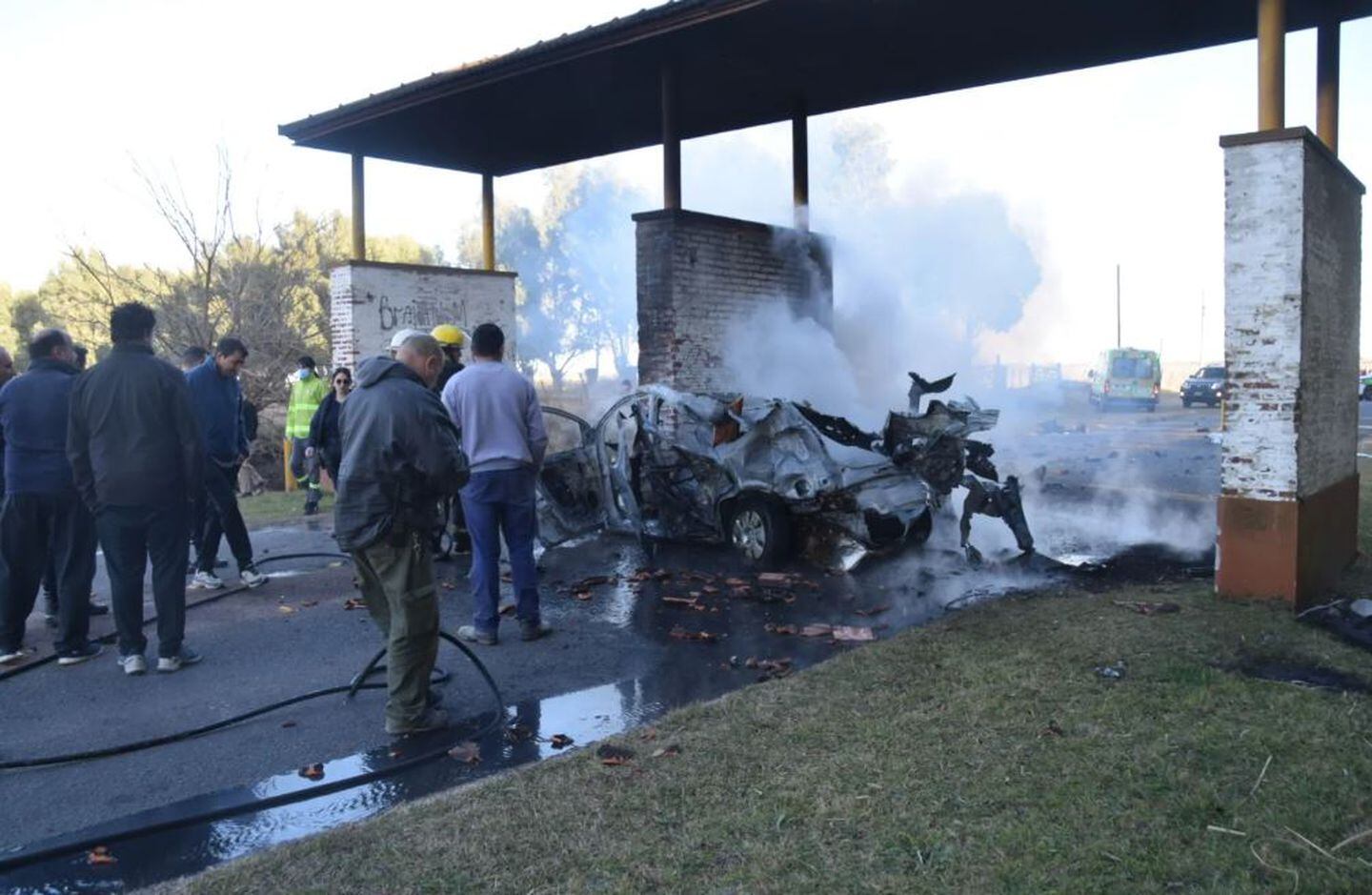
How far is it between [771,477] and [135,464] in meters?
4.88

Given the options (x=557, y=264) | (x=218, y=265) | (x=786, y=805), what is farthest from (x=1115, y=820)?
(x=557, y=264)

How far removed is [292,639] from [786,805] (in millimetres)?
4347

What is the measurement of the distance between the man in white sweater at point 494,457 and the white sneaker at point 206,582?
10.8 ft

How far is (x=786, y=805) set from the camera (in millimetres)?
3801

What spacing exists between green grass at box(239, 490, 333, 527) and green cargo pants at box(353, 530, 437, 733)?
26.9 feet

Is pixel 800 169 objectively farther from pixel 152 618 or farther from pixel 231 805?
pixel 231 805

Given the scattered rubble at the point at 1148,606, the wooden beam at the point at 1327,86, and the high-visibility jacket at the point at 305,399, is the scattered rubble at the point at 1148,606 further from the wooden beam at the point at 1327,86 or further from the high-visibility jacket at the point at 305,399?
the high-visibility jacket at the point at 305,399

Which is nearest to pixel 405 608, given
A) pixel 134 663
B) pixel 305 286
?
pixel 134 663

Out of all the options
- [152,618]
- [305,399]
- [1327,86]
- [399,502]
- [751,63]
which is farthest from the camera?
[305,399]

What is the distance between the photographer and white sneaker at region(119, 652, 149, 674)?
6.00 metres

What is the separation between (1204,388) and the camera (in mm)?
40094

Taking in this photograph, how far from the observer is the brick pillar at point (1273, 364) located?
6.75 m

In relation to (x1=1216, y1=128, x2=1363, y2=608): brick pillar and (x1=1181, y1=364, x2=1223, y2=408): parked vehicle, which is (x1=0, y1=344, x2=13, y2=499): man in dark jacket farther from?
(x1=1181, y1=364, x2=1223, y2=408): parked vehicle

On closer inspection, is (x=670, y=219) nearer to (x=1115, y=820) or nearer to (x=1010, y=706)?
(x=1010, y=706)
